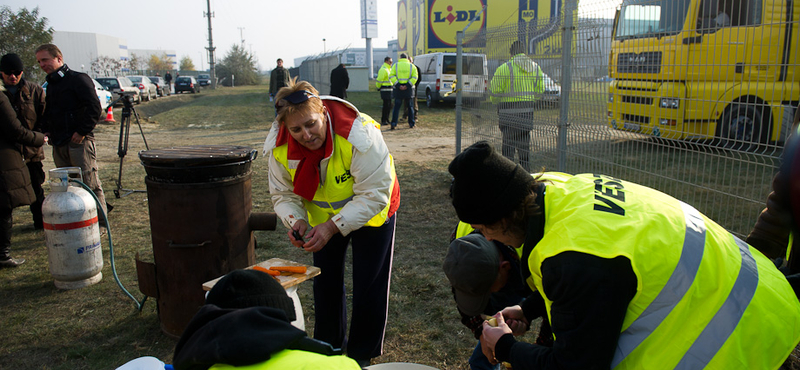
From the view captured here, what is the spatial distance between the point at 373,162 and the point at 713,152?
2.11 m

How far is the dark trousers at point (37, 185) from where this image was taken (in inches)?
206

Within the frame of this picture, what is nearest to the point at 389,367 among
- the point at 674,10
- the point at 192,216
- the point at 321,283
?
the point at 321,283

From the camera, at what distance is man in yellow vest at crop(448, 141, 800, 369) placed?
51.5 inches

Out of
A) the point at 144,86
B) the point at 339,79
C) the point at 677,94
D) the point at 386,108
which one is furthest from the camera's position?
the point at 144,86

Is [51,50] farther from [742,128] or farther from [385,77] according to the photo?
[385,77]

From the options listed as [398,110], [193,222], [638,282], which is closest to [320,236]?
[193,222]

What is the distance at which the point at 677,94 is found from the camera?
10.5 feet

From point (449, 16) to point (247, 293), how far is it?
24.5 m

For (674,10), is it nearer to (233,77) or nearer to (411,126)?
(411,126)

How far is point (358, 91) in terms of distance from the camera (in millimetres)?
26562

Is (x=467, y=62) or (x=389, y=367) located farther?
(x=467, y=62)

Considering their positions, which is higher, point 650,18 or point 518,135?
point 650,18

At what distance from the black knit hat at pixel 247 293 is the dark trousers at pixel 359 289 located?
1254 mm

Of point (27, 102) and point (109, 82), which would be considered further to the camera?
point (109, 82)
